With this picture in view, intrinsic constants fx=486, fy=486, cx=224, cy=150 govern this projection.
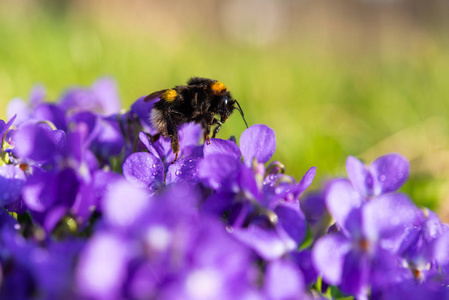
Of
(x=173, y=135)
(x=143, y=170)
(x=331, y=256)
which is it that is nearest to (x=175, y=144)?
(x=173, y=135)

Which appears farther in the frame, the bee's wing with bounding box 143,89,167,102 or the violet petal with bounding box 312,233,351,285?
the bee's wing with bounding box 143,89,167,102

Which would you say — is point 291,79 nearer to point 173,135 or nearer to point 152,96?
point 152,96

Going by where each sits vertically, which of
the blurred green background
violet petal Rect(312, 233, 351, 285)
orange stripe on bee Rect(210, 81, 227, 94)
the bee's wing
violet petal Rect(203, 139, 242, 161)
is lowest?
the blurred green background

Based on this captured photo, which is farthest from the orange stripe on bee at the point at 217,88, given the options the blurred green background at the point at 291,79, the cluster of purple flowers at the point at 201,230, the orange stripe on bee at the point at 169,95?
the blurred green background at the point at 291,79

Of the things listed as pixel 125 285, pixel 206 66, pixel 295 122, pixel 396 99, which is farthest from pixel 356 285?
pixel 206 66

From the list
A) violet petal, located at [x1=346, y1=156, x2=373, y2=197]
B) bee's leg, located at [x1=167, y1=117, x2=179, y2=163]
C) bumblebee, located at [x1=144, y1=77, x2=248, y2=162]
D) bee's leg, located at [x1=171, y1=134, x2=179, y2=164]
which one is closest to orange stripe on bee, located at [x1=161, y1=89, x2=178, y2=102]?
bumblebee, located at [x1=144, y1=77, x2=248, y2=162]

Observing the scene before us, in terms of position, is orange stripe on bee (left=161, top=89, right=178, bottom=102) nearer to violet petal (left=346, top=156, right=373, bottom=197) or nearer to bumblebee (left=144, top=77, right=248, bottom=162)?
bumblebee (left=144, top=77, right=248, bottom=162)

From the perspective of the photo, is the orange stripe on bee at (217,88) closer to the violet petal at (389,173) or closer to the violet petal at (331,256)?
the violet petal at (389,173)

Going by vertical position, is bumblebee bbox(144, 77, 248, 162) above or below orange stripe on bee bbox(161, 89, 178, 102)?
below
